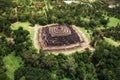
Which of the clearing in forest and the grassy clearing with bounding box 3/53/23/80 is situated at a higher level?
the clearing in forest

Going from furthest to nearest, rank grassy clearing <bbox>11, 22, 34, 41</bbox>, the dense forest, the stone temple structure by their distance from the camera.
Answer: grassy clearing <bbox>11, 22, 34, 41</bbox> → the stone temple structure → the dense forest

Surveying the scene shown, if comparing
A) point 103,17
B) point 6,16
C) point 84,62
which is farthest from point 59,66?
point 103,17

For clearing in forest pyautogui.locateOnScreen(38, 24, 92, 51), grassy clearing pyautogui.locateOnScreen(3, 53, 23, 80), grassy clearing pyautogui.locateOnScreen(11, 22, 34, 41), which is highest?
grassy clearing pyautogui.locateOnScreen(11, 22, 34, 41)

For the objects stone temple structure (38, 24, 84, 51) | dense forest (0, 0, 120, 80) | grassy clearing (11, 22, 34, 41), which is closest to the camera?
dense forest (0, 0, 120, 80)

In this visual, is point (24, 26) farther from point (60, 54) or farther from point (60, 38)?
point (60, 54)

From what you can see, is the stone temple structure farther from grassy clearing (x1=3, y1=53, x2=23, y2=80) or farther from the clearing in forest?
grassy clearing (x1=3, y1=53, x2=23, y2=80)

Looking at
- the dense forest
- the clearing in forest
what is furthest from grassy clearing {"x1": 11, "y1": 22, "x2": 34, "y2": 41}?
the clearing in forest

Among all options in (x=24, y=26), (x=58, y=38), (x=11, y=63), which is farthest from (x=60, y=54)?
(x=24, y=26)
